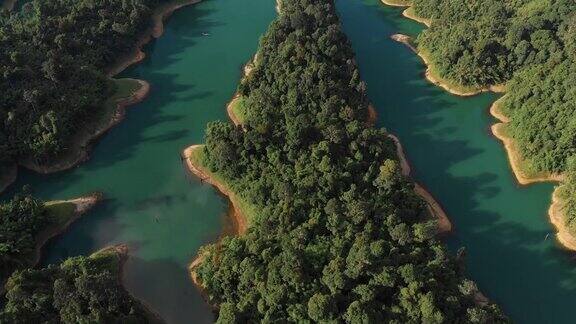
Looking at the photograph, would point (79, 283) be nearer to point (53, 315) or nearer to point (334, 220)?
point (53, 315)

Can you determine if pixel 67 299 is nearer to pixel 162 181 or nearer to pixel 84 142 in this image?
pixel 162 181

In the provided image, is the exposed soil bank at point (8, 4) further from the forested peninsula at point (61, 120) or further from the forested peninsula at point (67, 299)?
the forested peninsula at point (67, 299)

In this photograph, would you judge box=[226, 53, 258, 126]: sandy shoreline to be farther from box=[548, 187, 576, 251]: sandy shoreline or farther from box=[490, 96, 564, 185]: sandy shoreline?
box=[548, 187, 576, 251]: sandy shoreline

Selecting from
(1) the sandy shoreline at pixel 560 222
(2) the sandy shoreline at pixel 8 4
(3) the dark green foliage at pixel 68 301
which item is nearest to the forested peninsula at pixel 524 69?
(1) the sandy shoreline at pixel 560 222

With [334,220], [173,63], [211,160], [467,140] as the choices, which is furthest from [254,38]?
[334,220]

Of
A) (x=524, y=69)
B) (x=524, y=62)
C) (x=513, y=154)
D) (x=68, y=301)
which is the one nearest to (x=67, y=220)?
(x=68, y=301)

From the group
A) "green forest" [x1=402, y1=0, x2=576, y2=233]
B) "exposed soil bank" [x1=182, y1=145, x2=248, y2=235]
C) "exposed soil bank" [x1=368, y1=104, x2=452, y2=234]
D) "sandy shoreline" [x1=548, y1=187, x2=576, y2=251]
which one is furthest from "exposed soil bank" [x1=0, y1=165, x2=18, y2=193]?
"sandy shoreline" [x1=548, y1=187, x2=576, y2=251]
